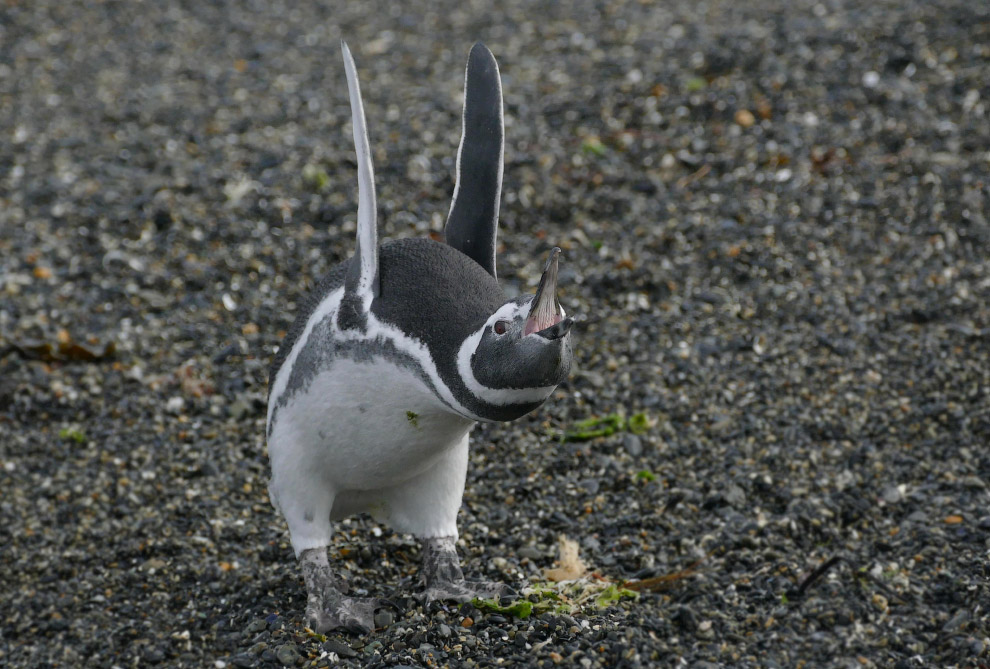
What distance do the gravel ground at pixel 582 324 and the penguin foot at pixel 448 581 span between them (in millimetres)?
76

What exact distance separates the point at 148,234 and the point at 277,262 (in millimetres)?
774

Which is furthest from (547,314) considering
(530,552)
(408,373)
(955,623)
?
(955,623)

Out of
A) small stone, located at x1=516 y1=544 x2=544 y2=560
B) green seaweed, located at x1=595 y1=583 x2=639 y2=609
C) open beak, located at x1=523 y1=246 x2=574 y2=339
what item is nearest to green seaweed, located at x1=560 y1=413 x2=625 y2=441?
small stone, located at x1=516 y1=544 x2=544 y2=560

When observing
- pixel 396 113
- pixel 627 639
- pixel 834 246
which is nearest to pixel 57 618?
pixel 627 639

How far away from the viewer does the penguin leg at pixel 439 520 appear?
3141 mm

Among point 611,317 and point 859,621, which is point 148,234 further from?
point 859,621

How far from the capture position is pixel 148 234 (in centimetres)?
570

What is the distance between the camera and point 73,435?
4.45 metres

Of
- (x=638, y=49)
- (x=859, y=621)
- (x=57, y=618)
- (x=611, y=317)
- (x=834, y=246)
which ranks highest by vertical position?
(x=638, y=49)

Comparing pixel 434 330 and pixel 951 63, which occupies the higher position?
pixel 951 63

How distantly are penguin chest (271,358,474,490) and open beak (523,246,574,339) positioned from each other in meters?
0.41

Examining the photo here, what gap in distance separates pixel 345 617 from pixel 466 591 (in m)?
0.33

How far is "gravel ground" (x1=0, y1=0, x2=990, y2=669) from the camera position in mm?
3471

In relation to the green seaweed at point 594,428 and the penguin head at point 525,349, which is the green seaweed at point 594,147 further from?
the penguin head at point 525,349
